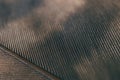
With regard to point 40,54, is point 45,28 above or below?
above

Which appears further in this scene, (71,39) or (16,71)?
(71,39)

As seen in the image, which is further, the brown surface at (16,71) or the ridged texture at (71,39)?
the ridged texture at (71,39)

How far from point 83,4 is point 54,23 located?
264 centimetres

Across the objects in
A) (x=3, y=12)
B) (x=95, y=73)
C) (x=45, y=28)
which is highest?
(x=3, y=12)

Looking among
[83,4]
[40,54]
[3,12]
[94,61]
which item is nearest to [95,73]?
[94,61]

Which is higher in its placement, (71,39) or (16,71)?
(71,39)

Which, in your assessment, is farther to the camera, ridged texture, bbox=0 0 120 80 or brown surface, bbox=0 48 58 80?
ridged texture, bbox=0 0 120 80

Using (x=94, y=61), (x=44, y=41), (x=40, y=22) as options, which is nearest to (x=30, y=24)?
(x=40, y=22)

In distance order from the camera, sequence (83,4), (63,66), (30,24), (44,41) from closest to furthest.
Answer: (63,66), (44,41), (30,24), (83,4)

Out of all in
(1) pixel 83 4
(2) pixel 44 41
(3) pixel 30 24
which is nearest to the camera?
(2) pixel 44 41

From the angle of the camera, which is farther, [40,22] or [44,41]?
[40,22]

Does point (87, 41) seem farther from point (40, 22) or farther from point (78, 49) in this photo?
point (40, 22)

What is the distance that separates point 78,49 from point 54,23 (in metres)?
2.36

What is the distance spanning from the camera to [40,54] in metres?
14.3
